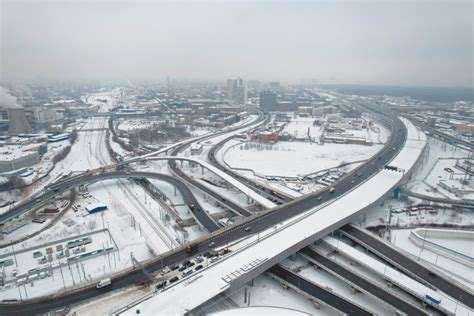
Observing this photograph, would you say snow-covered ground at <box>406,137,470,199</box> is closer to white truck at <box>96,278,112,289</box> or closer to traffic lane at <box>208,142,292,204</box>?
traffic lane at <box>208,142,292,204</box>

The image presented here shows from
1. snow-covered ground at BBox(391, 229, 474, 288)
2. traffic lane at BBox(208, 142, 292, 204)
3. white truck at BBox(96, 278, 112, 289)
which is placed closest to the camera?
white truck at BBox(96, 278, 112, 289)

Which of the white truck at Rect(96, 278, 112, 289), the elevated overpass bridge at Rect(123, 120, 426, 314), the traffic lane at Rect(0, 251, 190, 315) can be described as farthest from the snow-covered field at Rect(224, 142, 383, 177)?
the white truck at Rect(96, 278, 112, 289)

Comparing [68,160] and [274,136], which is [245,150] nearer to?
[274,136]

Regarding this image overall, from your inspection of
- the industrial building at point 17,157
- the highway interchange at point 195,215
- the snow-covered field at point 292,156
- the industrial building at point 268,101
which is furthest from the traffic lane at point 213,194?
the industrial building at point 268,101

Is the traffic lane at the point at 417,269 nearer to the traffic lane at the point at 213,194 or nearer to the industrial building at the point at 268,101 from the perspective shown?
the traffic lane at the point at 213,194

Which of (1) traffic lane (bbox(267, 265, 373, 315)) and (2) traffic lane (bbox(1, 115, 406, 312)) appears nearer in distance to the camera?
(1) traffic lane (bbox(267, 265, 373, 315))

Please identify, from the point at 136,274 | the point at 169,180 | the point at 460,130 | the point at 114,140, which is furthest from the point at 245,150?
the point at 460,130
